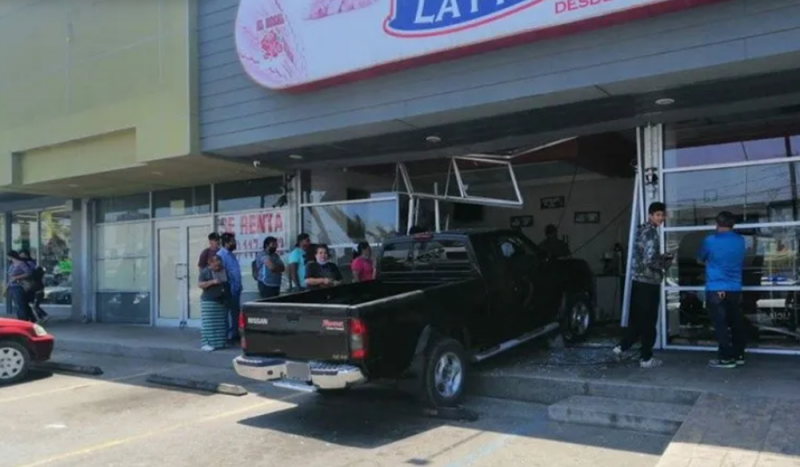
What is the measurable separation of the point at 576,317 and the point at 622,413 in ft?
11.2

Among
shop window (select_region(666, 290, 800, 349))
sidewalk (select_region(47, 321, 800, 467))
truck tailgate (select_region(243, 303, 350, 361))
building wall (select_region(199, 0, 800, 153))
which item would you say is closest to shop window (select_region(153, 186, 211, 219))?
building wall (select_region(199, 0, 800, 153))

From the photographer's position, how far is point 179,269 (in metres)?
14.5

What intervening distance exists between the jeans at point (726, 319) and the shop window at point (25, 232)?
17.4m

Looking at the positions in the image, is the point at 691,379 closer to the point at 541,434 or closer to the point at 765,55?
the point at 541,434

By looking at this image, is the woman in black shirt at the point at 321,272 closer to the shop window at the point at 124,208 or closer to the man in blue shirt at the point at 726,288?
the man in blue shirt at the point at 726,288

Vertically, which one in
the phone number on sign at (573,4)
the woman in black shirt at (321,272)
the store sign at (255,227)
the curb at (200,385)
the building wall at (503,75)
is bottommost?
the curb at (200,385)

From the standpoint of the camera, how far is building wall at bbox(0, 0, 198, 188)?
10.9m

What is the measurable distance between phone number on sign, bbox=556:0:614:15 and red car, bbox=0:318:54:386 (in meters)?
8.50

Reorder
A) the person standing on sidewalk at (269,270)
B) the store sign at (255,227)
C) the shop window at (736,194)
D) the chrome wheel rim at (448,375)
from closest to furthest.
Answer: the chrome wheel rim at (448,375), the shop window at (736,194), the person standing on sidewalk at (269,270), the store sign at (255,227)

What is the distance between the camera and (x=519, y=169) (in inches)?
510

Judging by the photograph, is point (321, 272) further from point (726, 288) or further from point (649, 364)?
point (726, 288)

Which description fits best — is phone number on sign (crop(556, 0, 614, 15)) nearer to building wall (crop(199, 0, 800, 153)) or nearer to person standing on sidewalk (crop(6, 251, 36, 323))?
building wall (crop(199, 0, 800, 153))

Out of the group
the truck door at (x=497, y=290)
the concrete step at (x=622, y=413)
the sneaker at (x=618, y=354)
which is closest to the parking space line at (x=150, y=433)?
the truck door at (x=497, y=290)

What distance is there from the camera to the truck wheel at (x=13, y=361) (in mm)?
9438
